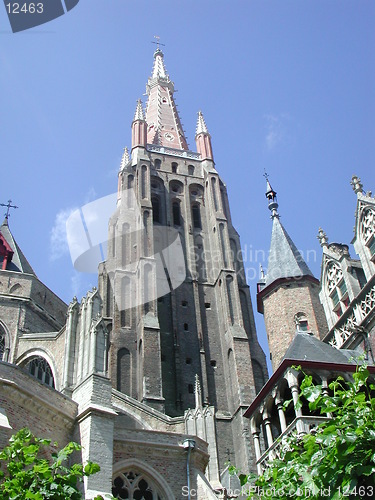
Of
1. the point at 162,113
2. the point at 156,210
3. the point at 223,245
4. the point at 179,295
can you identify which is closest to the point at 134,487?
the point at 179,295

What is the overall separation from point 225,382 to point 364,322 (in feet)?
58.3

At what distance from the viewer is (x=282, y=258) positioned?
2884 centimetres

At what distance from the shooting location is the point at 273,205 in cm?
3322

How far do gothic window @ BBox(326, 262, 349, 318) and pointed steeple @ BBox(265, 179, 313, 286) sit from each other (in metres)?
4.63

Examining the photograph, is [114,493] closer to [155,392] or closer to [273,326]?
[273,326]

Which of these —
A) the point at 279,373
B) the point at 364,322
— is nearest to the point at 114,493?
the point at 279,373

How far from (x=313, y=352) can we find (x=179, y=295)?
71.3 ft

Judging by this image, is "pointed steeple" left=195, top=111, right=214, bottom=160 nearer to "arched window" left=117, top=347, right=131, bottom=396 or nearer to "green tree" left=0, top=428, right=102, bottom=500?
"arched window" left=117, top=347, right=131, bottom=396

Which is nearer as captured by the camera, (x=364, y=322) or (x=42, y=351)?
(x=364, y=322)

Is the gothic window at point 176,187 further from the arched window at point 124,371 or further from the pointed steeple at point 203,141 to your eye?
the arched window at point 124,371

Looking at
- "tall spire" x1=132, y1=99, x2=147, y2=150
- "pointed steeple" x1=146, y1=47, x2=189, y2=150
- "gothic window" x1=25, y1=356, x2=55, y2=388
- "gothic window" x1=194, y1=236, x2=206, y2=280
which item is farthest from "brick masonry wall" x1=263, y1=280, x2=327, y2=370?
"pointed steeple" x1=146, y1=47, x2=189, y2=150

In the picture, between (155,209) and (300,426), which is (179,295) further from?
(300,426)

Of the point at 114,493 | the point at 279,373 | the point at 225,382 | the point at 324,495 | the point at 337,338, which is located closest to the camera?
the point at 324,495

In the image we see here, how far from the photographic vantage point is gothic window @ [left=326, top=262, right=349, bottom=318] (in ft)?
69.5
